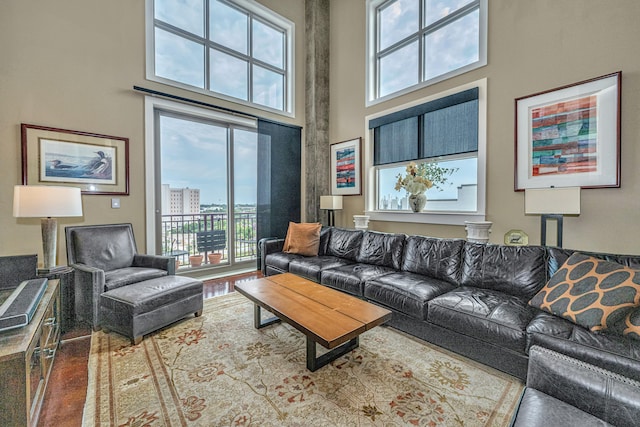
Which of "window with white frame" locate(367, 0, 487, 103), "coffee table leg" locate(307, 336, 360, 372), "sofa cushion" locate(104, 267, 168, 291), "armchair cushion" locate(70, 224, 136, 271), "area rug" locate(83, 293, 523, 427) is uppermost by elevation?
"window with white frame" locate(367, 0, 487, 103)

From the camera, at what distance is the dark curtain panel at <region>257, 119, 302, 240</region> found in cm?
472

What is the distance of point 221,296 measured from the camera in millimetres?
3385

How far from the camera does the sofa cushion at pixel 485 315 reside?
177cm

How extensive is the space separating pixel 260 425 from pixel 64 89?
154 inches

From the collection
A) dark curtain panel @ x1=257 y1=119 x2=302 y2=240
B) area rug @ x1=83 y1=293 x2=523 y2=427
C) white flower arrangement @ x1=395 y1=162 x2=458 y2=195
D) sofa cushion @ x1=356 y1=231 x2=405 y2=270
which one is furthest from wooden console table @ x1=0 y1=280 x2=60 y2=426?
white flower arrangement @ x1=395 y1=162 x2=458 y2=195

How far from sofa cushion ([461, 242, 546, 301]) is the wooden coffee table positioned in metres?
1.13

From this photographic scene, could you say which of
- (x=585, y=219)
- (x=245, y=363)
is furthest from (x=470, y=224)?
(x=245, y=363)

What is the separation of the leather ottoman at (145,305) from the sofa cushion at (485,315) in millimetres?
2208

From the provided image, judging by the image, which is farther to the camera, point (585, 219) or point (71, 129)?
point (71, 129)

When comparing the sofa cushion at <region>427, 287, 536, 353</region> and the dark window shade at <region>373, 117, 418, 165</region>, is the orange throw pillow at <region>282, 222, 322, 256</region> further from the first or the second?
the sofa cushion at <region>427, 287, 536, 353</region>

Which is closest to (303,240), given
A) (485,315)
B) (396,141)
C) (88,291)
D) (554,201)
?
(396,141)

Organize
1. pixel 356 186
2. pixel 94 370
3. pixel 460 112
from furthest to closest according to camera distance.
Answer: pixel 356 186, pixel 460 112, pixel 94 370

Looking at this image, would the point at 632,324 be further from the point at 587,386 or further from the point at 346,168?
the point at 346,168

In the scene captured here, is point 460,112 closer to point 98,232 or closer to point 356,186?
point 356,186
